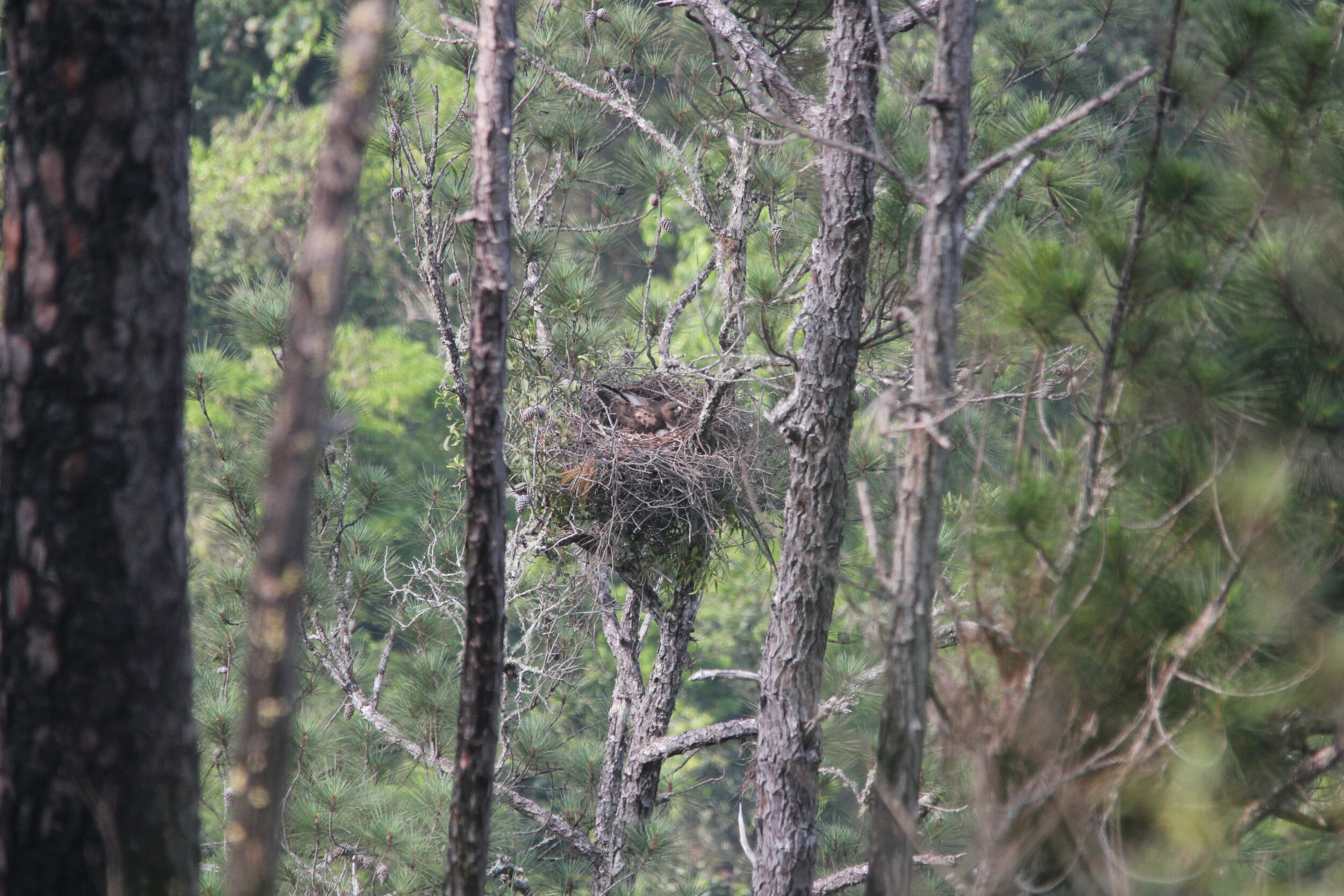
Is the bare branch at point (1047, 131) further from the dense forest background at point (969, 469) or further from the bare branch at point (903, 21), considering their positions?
the bare branch at point (903, 21)

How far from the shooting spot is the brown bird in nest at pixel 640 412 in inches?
186

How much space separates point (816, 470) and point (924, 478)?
132 centimetres

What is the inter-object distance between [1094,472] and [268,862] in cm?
191

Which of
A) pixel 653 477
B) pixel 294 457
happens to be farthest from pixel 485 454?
pixel 653 477

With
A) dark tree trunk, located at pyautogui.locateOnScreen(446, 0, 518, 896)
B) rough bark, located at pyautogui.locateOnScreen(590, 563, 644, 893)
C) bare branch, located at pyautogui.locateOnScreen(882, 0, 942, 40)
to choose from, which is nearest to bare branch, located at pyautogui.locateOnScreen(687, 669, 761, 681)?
rough bark, located at pyautogui.locateOnScreen(590, 563, 644, 893)

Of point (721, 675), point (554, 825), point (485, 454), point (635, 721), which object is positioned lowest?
point (554, 825)


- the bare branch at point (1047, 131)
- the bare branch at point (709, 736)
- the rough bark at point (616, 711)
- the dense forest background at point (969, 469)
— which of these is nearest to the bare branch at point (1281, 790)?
the dense forest background at point (969, 469)

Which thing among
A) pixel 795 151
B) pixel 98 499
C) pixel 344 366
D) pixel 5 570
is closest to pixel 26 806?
pixel 5 570

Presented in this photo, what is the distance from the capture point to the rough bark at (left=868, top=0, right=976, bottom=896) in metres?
2.38

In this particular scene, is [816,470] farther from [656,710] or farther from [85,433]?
[85,433]

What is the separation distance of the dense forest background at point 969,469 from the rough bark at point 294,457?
1052mm

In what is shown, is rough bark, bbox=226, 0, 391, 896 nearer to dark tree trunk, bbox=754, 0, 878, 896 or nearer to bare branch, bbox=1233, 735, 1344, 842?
bare branch, bbox=1233, 735, 1344, 842

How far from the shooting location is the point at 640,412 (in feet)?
15.6

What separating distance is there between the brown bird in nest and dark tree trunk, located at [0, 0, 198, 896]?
278cm
